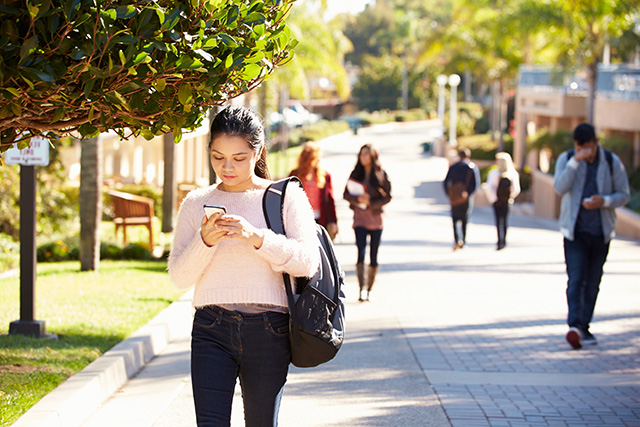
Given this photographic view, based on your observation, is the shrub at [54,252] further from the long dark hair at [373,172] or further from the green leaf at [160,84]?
the green leaf at [160,84]

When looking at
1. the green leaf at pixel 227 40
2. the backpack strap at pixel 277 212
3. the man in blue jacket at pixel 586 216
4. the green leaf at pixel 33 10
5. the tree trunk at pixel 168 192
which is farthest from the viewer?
the tree trunk at pixel 168 192

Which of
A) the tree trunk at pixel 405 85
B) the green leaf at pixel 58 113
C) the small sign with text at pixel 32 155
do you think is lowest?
the small sign with text at pixel 32 155

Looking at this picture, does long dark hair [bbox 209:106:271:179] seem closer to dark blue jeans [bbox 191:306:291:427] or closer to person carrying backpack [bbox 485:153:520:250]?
dark blue jeans [bbox 191:306:291:427]

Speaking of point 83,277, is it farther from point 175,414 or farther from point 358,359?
point 175,414

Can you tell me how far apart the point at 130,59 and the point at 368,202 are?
695 centimetres

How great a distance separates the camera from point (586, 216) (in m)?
8.22

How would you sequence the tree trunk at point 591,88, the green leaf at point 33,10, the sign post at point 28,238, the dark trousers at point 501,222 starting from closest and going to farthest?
the green leaf at point 33,10 → the sign post at point 28,238 → the dark trousers at point 501,222 → the tree trunk at point 591,88

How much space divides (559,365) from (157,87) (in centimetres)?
482

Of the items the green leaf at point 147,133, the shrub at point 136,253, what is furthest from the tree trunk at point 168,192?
the green leaf at point 147,133

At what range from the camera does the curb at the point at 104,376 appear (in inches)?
218

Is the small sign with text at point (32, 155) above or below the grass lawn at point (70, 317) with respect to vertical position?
above

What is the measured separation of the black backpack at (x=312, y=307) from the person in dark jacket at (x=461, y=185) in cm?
1286

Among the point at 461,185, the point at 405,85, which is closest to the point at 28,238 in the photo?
the point at 461,185

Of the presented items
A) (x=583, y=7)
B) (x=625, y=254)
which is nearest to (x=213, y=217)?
(x=625, y=254)
